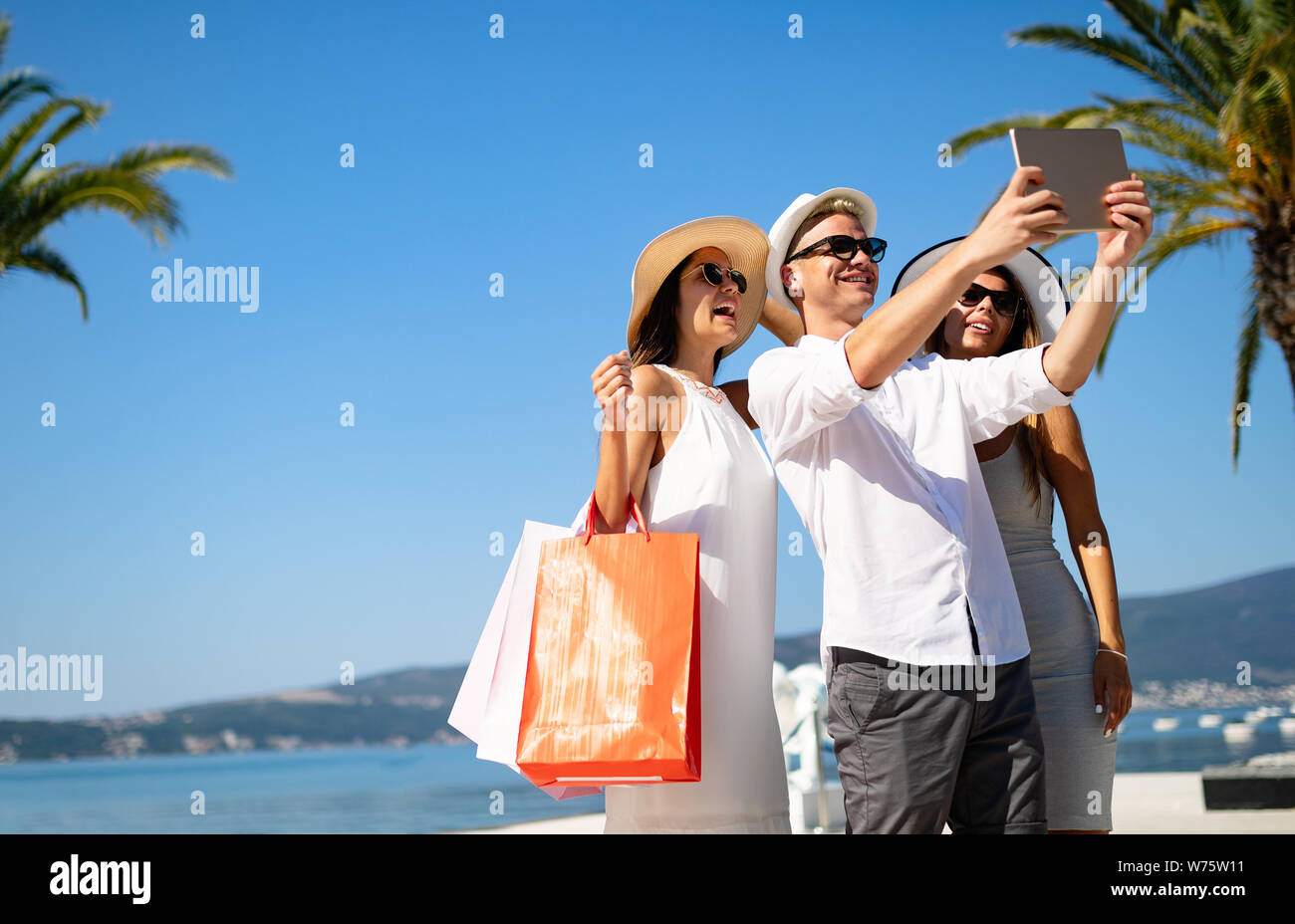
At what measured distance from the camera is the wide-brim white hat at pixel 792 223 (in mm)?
3213

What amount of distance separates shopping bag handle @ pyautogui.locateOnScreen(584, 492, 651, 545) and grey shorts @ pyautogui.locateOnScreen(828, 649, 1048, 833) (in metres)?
0.64

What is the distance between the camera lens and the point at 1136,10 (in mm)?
12141

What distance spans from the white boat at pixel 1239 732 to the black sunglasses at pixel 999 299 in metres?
54.6

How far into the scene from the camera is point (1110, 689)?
317 cm

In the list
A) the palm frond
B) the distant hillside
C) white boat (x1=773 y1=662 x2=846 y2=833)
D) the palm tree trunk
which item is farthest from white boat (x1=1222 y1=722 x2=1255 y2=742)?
the palm frond

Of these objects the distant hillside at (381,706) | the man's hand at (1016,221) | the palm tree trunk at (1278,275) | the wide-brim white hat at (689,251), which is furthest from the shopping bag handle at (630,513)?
the distant hillside at (381,706)

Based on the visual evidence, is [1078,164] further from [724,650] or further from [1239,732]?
[1239,732]

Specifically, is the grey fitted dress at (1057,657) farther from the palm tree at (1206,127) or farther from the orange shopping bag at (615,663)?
the palm tree at (1206,127)

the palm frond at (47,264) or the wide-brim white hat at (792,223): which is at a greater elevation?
the palm frond at (47,264)

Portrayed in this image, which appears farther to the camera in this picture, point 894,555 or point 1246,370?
point 1246,370
